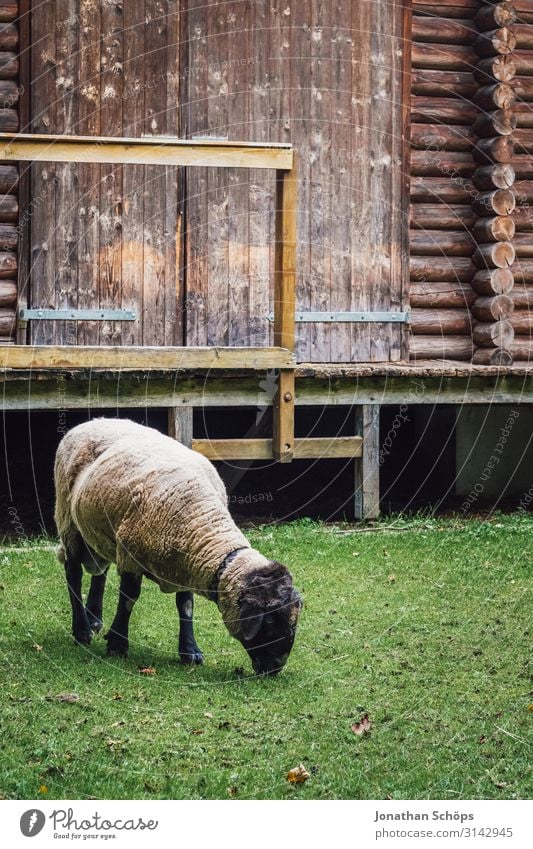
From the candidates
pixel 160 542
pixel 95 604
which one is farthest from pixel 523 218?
pixel 160 542

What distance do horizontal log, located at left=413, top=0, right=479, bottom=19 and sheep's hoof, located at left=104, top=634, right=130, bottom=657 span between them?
24.9ft

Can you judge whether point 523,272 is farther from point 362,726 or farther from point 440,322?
point 362,726

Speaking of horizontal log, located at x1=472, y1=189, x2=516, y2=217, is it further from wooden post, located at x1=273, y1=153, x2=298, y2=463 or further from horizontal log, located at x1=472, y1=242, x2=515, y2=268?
wooden post, located at x1=273, y1=153, x2=298, y2=463

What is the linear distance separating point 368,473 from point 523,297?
10.0 feet

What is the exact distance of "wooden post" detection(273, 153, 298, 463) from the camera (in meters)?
7.92

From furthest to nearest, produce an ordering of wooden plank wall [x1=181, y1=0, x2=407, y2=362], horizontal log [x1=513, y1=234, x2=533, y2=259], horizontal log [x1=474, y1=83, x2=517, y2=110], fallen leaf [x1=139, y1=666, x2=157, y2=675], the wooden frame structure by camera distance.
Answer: horizontal log [x1=513, y1=234, x2=533, y2=259] < horizontal log [x1=474, y1=83, x2=517, y2=110] < wooden plank wall [x1=181, y1=0, x2=407, y2=362] < the wooden frame structure < fallen leaf [x1=139, y1=666, x2=157, y2=675]

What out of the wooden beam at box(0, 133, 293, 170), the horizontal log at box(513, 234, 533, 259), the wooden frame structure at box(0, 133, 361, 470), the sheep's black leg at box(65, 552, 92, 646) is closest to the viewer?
the sheep's black leg at box(65, 552, 92, 646)

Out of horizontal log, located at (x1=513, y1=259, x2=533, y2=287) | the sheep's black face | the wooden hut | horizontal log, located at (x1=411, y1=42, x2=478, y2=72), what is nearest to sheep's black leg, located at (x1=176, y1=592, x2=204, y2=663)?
the sheep's black face

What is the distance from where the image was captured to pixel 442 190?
449 inches

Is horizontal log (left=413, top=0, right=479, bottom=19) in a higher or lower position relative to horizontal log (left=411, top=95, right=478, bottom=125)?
higher

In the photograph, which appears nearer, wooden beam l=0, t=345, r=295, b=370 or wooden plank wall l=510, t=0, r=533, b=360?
wooden beam l=0, t=345, r=295, b=370

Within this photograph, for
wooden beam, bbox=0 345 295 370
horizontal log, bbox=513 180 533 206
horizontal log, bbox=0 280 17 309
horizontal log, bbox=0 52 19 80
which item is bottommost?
wooden beam, bbox=0 345 295 370

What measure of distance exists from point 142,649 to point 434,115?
7054 millimetres

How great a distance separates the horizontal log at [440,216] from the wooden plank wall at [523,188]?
0.61 metres
